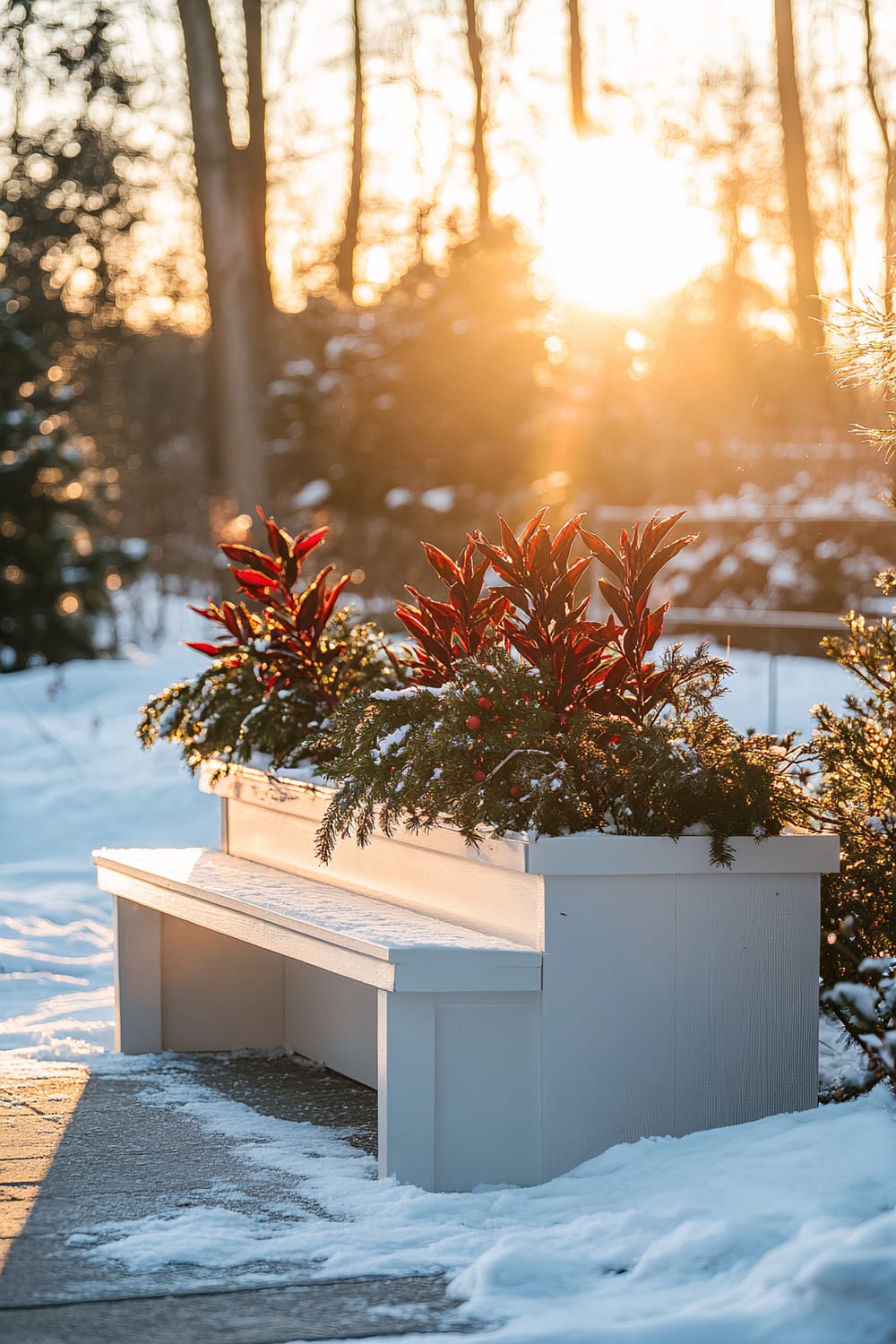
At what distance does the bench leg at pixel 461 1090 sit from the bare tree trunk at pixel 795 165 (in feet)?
34.0

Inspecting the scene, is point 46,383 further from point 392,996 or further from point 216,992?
point 392,996

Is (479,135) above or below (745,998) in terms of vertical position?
above

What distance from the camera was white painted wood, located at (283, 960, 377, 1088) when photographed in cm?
434

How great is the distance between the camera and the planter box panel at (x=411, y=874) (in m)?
3.39

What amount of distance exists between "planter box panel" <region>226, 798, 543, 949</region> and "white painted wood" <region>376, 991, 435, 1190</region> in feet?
1.00

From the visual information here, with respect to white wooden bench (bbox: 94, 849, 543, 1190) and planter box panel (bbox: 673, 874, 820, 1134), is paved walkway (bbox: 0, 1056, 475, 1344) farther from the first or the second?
planter box panel (bbox: 673, 874, 820, 1134)

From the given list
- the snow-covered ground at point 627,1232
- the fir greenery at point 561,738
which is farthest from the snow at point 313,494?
the fir greenery at point 561,738

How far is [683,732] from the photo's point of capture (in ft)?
11.9

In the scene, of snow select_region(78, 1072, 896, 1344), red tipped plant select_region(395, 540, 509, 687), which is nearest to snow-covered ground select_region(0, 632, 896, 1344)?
snow select_region(78, 1072, 896, 1344)

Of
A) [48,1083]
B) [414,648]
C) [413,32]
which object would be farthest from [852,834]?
[413,32]

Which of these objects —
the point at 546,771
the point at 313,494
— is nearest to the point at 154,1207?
the point at 546,771

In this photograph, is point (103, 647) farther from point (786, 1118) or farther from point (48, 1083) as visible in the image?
point (786, 1118)

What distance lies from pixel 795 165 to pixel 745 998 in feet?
36.3

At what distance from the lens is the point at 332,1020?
4.53 m
